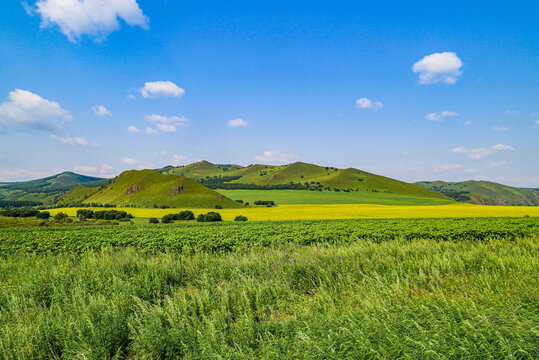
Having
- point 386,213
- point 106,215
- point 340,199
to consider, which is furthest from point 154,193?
point 386,213

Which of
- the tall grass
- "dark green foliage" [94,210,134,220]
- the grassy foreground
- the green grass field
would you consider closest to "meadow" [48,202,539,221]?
the grassy foreground

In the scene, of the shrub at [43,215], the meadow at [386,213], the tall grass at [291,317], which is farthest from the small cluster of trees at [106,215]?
the tall grass at [291,317]

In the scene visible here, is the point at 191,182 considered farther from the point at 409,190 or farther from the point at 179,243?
the point at 409,190

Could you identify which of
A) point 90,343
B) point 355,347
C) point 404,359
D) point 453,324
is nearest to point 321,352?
point 355,347

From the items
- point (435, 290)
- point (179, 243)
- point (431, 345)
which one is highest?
point (431, 345)

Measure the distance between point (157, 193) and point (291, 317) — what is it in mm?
102627

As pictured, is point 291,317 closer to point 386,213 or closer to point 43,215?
point 386,213

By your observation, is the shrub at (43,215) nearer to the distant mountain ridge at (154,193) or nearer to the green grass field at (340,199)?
the distant mountain ridge at (154,193)

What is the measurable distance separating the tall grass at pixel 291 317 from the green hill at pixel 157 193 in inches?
2897

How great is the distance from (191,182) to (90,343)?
9788cm

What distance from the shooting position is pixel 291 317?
15.1ft

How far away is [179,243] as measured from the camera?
1406cm

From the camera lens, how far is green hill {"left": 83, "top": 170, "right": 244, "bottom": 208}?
8369 cm

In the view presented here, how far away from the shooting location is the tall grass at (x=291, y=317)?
3070 mm
